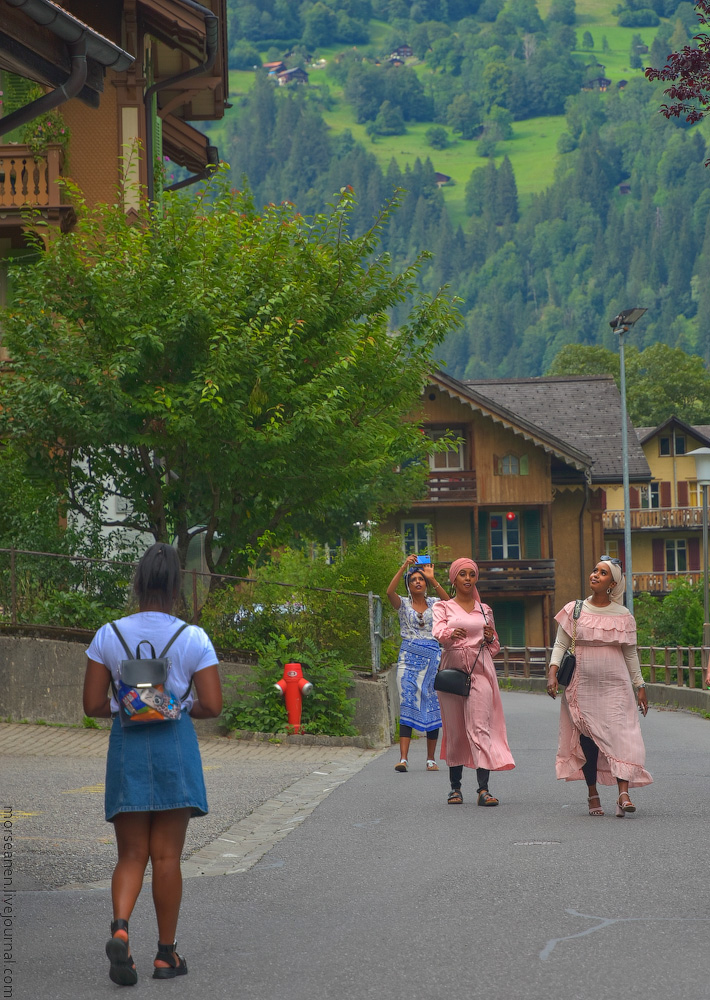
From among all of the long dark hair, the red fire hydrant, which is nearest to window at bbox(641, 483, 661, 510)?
the red fire hydrant

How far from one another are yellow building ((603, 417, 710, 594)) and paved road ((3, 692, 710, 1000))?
2356 inches

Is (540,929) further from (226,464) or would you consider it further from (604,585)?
(226,464)

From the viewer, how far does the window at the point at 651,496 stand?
7994cm

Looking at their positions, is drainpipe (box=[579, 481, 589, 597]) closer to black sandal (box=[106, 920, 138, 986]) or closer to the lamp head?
the lamp head

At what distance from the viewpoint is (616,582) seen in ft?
35.5

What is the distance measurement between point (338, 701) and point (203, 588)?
101 inches

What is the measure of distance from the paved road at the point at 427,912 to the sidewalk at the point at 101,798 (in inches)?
4.1

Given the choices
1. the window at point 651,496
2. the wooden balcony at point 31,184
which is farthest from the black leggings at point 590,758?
the window at point 651,496

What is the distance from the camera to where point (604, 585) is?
1073 centimetres

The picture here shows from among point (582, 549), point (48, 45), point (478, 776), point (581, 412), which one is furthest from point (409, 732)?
point (581, 412)

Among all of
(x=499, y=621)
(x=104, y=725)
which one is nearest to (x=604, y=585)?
(x=104, y=725)

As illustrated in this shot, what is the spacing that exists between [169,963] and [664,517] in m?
69.9

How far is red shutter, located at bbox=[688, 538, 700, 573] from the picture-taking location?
74688mm

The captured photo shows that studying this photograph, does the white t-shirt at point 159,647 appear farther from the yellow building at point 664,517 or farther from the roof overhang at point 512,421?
the yellow building at point 664,517
